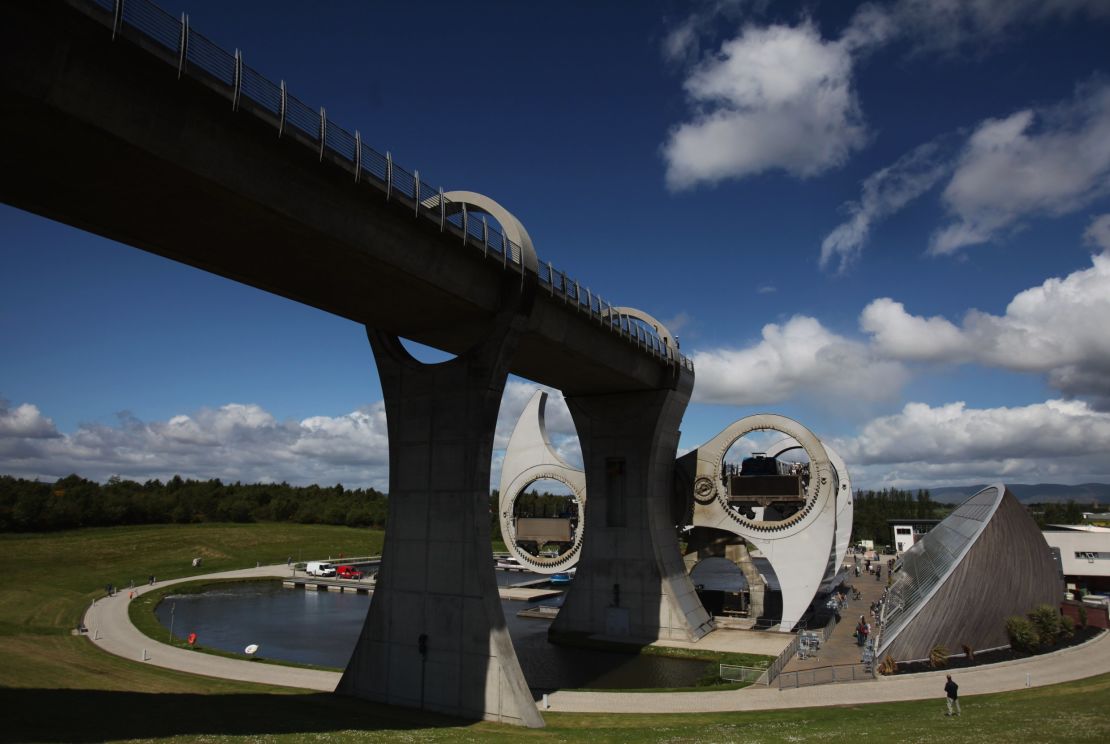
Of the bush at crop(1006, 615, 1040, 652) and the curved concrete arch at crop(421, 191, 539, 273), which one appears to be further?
the bush at crop(1006, 615, 1040, 652)

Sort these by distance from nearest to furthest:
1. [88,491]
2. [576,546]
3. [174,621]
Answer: [174,621]
[576,546]
[88,491]

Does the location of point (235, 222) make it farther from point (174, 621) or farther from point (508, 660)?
point (174, 621)

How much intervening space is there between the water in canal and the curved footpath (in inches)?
136

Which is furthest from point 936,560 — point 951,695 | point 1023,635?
point 951,695

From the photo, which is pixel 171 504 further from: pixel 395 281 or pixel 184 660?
pixel 395 281

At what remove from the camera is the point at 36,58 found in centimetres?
1252

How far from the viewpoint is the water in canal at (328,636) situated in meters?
32.3

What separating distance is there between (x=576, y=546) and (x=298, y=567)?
43082mm

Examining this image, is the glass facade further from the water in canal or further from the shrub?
the water in canal

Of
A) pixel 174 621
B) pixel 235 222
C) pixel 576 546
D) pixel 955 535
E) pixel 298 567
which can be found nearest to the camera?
pixel 235 222

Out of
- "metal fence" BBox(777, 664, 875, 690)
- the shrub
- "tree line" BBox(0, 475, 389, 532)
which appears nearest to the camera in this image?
"metal fence" BBox(777, 664, 875, 690)

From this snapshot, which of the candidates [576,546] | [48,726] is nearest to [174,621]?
[576,546]

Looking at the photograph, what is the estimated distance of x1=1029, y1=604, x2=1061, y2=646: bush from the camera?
33031mm

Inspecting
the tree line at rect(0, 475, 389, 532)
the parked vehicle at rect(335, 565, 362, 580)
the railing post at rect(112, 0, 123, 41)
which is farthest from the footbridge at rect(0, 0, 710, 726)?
the tree line at rect(0, 475, 389, 532)
